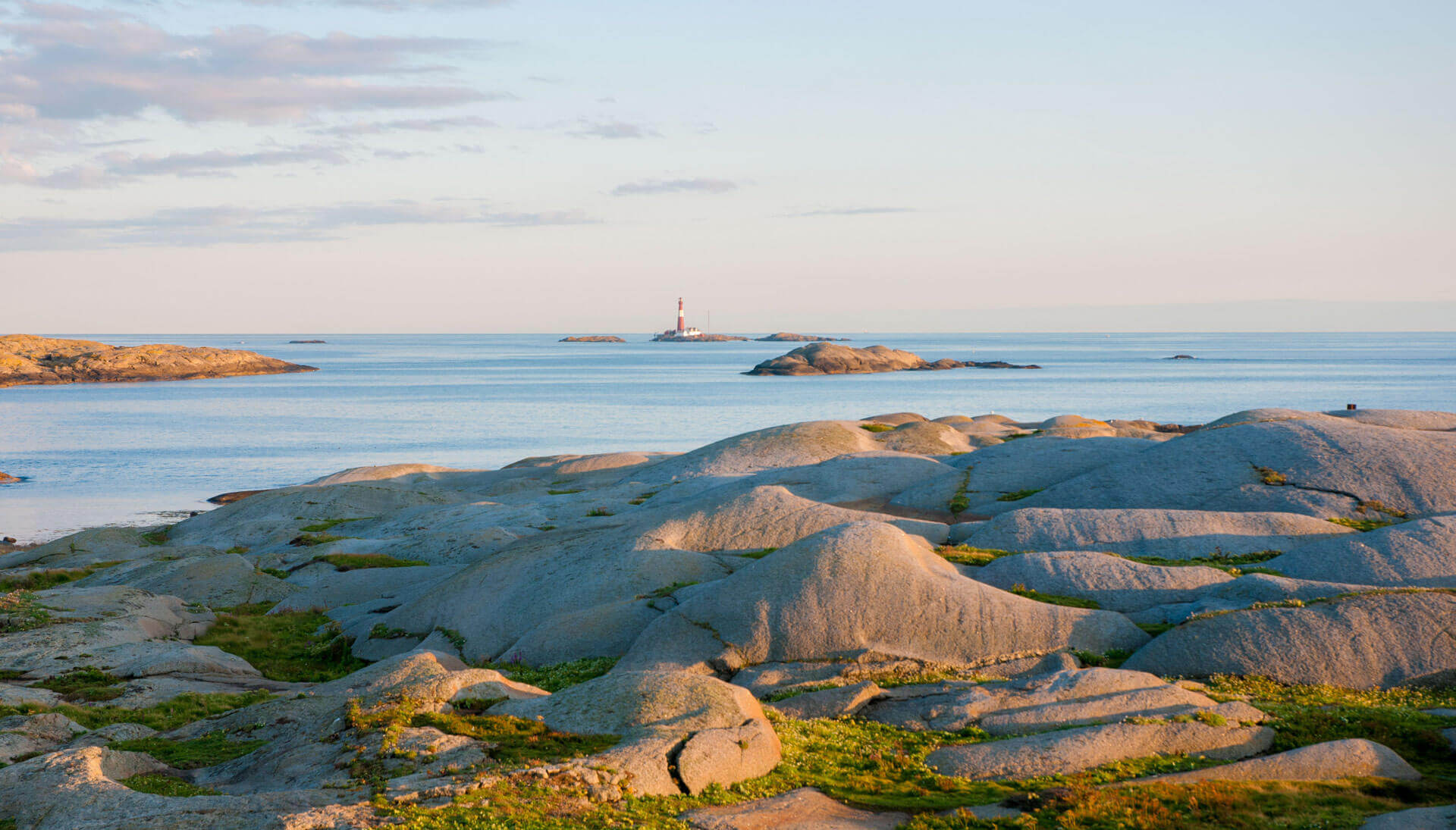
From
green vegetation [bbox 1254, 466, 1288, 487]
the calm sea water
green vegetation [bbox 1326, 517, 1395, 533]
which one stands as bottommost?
the calm sea water

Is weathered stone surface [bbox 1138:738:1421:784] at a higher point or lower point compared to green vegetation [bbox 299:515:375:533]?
higher

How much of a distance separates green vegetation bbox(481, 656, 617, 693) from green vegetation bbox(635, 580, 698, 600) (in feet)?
8.98

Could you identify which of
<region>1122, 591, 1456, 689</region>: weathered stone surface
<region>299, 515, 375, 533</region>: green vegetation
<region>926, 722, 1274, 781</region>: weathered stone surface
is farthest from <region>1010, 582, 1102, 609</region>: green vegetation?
<region>299, 515, 375, 533</region>: green vegetation

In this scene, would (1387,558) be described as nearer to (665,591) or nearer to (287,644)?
(665,591)

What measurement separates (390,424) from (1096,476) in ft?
354

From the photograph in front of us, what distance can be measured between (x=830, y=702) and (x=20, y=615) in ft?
82.1

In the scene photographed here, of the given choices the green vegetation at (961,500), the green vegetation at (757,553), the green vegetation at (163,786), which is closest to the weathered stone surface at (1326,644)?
the green vegetation at (757,553)

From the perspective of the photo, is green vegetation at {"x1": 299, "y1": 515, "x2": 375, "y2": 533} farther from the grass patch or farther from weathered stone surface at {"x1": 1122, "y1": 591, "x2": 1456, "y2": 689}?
weathered stone surface at {"x1": 1122, "y1": 591, "x2": 1456, "y2": 689}

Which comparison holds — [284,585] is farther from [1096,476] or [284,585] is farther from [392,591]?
[1096,476]

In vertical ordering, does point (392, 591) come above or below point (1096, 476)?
below

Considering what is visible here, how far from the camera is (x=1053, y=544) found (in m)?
28.8

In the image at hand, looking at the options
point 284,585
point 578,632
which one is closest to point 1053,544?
point 578,632

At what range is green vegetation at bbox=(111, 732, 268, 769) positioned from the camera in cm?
1753

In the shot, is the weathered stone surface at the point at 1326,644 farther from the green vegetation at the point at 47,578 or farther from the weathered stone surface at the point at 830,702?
the green vegetation at the point at 47,578
